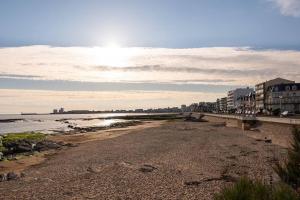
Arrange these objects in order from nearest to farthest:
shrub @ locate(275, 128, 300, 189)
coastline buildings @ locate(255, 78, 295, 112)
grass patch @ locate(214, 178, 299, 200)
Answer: grass patch @ locate(214, 178, 299, 200) < shrub @ locate(275, 128, 300, 189) < coastline buildings @ locate(255, 78, 295, 112)

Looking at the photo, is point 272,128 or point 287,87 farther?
point 287,87

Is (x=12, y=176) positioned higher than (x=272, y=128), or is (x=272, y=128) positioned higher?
(x=272, y=128)

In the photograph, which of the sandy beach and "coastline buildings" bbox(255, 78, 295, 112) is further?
"coastline buildings" bbox(255, 78, 295, 112)

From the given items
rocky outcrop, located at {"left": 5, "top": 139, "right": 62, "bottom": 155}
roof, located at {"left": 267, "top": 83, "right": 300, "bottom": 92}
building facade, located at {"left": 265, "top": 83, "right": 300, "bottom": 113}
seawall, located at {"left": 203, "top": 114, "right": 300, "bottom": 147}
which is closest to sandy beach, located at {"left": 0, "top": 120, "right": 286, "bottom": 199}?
seawall, located at {"left": 203, "top": 114, "right": 300, "bottom": 147}

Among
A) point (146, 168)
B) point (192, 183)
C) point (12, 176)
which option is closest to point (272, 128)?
point (146, 168)

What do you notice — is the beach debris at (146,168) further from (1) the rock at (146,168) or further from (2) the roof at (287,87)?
(2) the roof at (287,87)

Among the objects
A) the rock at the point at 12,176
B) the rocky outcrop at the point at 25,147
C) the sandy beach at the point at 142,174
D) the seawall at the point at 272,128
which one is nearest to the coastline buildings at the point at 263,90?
the seawall at the point at 272,128

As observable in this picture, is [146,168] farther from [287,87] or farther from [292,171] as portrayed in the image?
[287,87]

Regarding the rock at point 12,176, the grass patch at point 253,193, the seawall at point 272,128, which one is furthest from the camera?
the seawall at point 272,128

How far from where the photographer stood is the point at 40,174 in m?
29.4

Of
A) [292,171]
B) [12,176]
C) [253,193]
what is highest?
[253,193]

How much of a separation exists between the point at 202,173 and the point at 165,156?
988 centimetres

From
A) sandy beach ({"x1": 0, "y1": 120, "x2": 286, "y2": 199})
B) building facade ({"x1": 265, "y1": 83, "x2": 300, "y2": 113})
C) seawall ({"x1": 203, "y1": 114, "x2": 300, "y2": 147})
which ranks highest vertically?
building facade ({"x1": 265, "y1": 83, "x2": 300, "y2": 113})

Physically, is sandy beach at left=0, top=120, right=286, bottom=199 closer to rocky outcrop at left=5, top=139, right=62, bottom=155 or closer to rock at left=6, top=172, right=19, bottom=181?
rock at left=6, top=172, right=19, bottom=181
